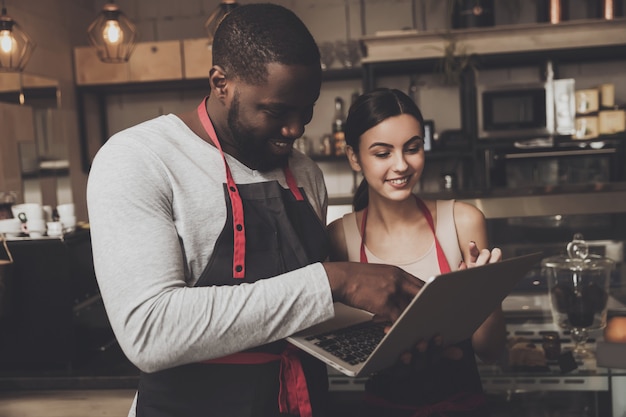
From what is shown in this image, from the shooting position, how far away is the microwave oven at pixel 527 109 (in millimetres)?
4027

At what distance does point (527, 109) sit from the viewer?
13.4 feet

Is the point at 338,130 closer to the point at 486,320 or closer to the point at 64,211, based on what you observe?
the point at 64,211

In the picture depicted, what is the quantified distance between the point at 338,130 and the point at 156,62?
1400 millimetres

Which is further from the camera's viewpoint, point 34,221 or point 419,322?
point 34,221

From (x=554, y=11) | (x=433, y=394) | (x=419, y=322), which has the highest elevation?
(x=554, y=11)

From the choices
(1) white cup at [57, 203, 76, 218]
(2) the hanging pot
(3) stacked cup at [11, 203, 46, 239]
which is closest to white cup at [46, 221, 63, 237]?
(3) stacked cup at [11, 203, 46, 239]

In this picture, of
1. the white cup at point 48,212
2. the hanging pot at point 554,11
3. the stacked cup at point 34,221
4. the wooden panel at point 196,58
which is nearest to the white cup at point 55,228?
the stacked cup at point 34,221

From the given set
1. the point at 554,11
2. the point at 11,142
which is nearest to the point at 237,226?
the point at 11,142

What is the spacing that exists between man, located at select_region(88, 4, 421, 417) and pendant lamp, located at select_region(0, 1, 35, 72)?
7.19 ft

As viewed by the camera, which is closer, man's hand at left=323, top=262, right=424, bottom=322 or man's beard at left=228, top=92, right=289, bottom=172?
man's hand at left=323, top=262, right=424, bottom=322

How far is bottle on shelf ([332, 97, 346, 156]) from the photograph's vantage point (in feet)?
14.6

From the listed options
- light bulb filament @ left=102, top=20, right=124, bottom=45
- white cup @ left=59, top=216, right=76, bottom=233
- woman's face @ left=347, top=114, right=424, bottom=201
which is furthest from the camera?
light bulb filament @ left=102, top=20, right=124, bottom=45

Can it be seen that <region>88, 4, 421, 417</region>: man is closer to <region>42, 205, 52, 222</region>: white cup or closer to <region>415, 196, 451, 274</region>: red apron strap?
<region>415, 196, 451, 274</region>: red apron strap

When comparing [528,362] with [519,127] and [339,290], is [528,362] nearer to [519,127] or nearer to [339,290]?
[339,290]
